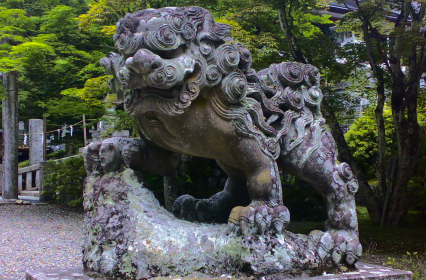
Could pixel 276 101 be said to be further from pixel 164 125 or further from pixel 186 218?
pixel 186 218

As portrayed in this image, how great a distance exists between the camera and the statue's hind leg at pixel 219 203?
2795 millimetres

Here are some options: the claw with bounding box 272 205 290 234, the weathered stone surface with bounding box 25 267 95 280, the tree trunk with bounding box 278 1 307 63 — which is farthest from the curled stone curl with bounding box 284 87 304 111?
the tree trunk with bounding box 278 1 307 63

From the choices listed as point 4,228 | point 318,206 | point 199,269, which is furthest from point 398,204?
point 4,228

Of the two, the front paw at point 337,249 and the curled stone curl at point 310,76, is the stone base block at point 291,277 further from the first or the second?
the curled stone curl at point 310,76

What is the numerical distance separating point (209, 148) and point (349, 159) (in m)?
5.57

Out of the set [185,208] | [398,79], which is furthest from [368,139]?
[185,208]

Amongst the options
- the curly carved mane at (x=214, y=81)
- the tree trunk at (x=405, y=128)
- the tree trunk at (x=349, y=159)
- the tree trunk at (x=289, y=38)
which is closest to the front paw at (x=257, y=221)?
the curly carved mane at (x=214, y=81)

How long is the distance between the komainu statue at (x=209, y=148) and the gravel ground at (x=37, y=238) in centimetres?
336

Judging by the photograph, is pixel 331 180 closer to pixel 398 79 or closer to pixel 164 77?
pixel 164 77

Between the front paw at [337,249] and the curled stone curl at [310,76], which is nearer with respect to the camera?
the front paw at [337,249]

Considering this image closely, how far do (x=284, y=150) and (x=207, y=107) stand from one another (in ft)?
1.75

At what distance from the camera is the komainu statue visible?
6.99 feet

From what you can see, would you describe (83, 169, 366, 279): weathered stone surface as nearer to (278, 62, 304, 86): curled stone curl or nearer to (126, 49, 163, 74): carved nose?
(126, 49, 163, 74): carved nose

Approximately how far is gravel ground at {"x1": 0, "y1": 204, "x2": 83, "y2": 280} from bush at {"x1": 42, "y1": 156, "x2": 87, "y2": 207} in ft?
1.26
